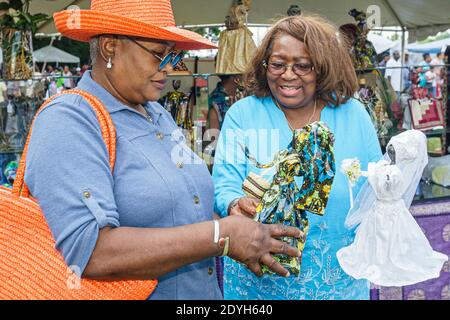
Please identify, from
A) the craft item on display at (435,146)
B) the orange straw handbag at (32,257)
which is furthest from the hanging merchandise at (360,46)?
the orange straw handbag at (32,257)

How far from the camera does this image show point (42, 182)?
1191 millimetres

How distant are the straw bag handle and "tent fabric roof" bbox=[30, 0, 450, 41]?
19.1ft

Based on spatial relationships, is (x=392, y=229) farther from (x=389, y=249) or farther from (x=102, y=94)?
(x=102, y=94)

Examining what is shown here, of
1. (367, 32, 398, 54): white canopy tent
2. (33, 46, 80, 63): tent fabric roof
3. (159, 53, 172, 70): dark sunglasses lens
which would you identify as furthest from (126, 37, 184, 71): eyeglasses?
(33, 46, 80, 63): tent fabric roof

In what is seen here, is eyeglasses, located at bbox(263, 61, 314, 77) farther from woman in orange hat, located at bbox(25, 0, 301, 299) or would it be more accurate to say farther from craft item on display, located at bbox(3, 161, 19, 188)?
craft item on display, located at bbox(3, 161, 19, 188)

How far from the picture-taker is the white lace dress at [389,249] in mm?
1912

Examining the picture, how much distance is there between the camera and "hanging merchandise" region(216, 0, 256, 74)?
17.0 feet

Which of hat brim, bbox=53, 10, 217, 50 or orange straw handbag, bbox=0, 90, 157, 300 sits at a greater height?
hat brim, bbox=53, 10, 217, 50

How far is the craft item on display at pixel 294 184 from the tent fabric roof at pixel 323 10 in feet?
18.4

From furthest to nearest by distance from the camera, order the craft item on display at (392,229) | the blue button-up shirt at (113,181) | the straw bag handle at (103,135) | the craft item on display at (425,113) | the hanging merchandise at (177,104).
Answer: the craft item on display at (425,113)
the hanging merchandise at (177,104)
the craft item on display at (392,229)
the straw bag handle at (103,135)
the blue button-up shirt at (113,181)

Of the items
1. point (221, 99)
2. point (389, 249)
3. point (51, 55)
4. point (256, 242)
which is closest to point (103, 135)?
point (256, 242)

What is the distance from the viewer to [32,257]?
1.29 meters

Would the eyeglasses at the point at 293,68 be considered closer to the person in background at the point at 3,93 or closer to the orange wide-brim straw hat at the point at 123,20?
the orange wide-brim straw hat at the point at 123,20
